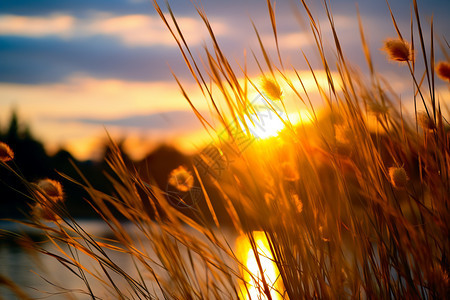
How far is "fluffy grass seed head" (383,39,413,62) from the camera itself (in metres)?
0.82

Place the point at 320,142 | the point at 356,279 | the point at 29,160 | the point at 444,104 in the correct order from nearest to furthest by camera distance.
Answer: the point at 356,279 < the point at 320,142 < the point at 444,104 < the point at 29,160

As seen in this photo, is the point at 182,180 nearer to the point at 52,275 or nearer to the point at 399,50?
the point at 52,275

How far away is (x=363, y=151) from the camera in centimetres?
71

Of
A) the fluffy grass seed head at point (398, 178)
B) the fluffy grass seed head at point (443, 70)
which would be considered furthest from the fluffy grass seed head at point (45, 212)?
the fluffy grass seed head at point (443, 70)

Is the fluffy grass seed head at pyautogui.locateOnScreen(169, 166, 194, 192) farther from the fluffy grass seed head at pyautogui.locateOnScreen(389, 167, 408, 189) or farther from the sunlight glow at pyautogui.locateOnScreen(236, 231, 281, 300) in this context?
the fluffy grass seed head at pyautogui.locateOnScreen(389, 167, 408, 189)

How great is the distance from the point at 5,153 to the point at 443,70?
102 cm

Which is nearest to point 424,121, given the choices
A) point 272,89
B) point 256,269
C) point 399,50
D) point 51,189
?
point 399,50

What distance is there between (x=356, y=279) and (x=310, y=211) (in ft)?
0.49

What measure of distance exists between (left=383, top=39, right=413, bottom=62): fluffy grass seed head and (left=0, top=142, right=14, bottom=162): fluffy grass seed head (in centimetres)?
82

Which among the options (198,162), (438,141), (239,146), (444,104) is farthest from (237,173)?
(444,104)

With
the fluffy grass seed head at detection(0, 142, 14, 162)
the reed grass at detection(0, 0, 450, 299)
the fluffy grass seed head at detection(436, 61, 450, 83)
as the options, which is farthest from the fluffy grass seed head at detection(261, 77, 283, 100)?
the fluffy grass seed head at detection(0, 142, 14, 162)

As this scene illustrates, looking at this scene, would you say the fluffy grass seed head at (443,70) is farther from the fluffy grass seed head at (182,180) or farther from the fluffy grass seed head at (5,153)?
the fluffy grass seed head at (5,153)

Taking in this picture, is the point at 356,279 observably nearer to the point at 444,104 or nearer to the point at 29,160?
the point at 444,104

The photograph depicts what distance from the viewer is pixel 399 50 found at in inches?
32.4
